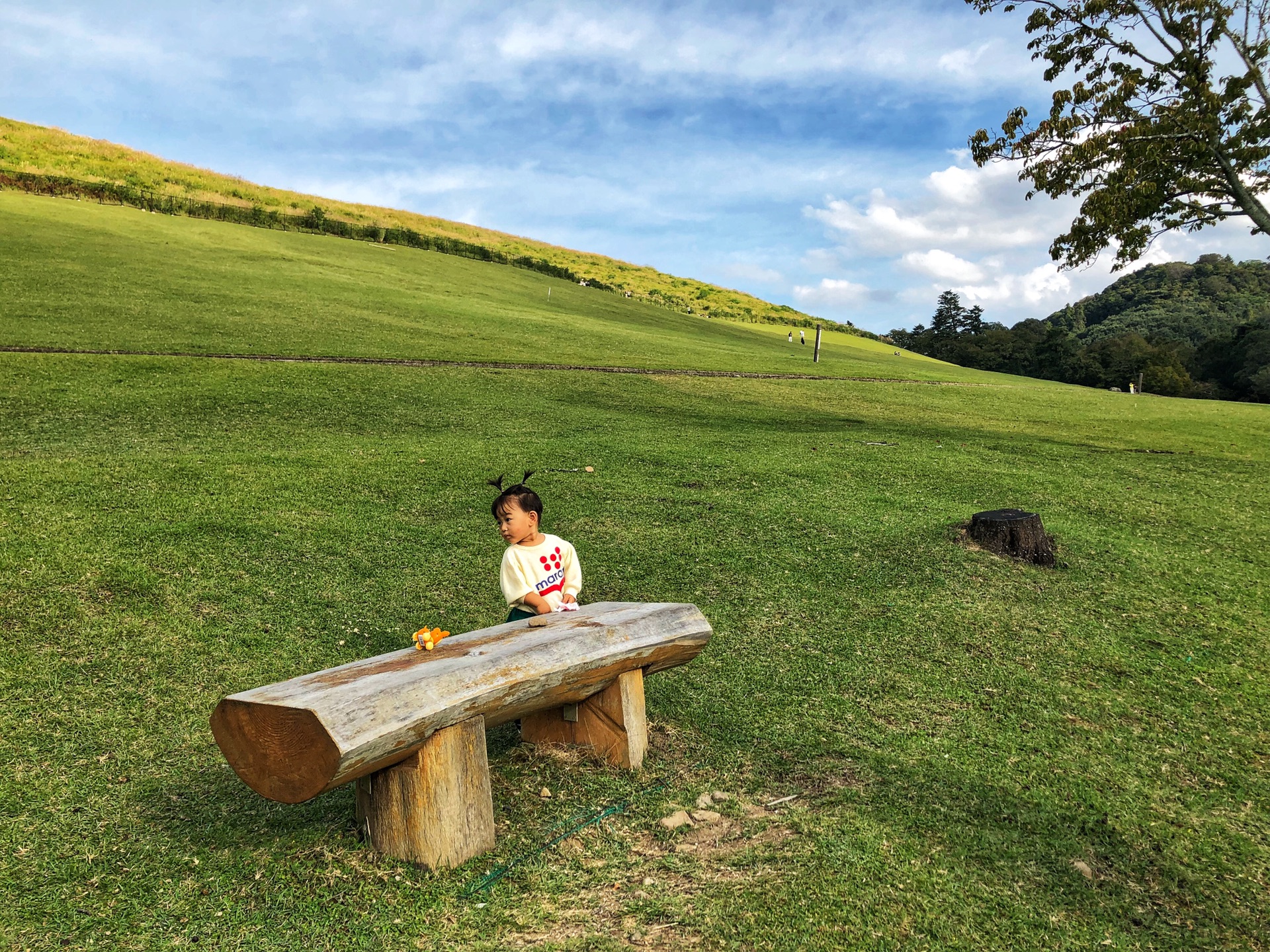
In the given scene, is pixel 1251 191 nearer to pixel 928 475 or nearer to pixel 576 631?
pixel 928 475

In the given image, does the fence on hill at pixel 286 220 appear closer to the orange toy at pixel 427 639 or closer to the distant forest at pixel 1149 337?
the distant forest at pixel 1149 337

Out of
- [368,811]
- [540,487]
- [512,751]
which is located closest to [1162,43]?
[540,487]

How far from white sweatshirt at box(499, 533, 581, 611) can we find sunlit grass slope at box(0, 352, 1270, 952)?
93 centimetres

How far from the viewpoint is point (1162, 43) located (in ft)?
45.0

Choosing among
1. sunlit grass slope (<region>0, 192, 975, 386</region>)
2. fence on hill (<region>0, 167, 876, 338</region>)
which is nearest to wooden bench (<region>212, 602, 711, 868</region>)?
sunlit grass slope (<region>0, 192, 975, 386</region>)

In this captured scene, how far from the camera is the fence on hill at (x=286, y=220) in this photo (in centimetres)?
3797

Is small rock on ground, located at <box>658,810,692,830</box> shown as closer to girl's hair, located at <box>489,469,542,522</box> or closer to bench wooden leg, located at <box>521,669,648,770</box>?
bench wooden leg, located at <box>521,669,648,770</box>

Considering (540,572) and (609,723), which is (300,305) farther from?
(609,723)

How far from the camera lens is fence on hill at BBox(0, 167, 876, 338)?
1495 inches

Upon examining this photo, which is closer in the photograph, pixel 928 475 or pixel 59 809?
pixel 59 809

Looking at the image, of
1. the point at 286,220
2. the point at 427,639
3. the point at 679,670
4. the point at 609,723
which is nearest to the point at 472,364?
the point at 679,670

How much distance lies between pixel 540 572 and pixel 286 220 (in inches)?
1853

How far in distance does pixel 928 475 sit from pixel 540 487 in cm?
565

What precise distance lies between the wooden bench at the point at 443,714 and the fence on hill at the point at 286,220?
44647 mm
